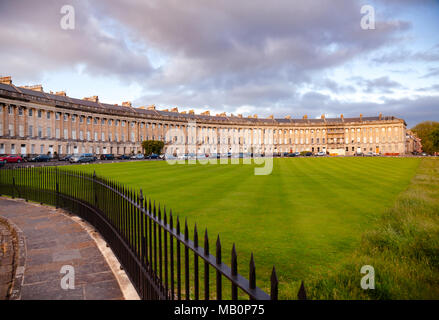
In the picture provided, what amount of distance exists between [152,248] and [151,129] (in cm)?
9658

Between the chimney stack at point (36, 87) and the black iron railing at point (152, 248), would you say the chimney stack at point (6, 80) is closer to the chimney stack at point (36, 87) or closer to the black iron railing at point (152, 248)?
the chimney stack at point (36, 87)

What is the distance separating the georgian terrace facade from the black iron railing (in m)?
66.8

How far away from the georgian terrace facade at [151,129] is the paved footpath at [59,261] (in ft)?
215

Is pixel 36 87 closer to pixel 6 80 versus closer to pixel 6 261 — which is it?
pixel 6 80

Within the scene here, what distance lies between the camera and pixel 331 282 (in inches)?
176

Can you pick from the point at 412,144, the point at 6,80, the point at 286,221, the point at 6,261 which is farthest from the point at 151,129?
the point at 412,144

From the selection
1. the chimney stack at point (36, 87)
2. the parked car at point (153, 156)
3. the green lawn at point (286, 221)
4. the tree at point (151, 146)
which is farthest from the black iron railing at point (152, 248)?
the chimney stack at point (36, 87)

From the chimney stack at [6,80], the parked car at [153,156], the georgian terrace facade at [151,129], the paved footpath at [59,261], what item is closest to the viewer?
the paved footpath at [59,261]

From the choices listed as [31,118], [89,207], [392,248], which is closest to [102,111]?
[31,118]

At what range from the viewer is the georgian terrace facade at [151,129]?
65.6 metres

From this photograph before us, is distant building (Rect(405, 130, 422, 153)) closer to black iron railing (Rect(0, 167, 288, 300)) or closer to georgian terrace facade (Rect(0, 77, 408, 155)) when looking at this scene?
georgian terrace facade (Rect(0, 77, 408, 155))

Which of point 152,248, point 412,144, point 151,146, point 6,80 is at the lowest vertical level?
point 152,248

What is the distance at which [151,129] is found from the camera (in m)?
100

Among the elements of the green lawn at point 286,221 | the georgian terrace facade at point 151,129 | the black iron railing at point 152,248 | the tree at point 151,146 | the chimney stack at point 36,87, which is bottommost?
the green lawn at point 286,221
